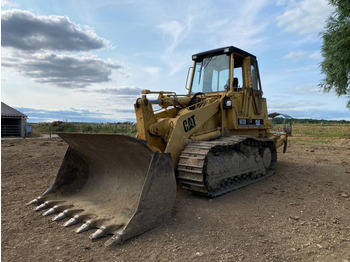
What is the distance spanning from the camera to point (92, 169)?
19.0 ft

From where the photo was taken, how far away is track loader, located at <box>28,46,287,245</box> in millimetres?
4156

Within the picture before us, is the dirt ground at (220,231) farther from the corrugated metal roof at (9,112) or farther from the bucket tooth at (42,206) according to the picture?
the corrugated metal roof at (9,112)

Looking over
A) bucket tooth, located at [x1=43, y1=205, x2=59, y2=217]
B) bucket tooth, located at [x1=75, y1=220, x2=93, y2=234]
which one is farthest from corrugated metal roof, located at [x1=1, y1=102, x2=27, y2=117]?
bucket tooth, located at [x1=75, y1=220, x2=93, y2=234]

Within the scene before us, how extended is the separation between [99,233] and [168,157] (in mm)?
1376

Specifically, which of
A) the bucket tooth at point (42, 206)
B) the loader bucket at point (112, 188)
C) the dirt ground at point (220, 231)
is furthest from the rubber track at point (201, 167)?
the bucket tooth at point (42, 206)

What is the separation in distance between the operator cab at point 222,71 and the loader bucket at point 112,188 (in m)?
3.06

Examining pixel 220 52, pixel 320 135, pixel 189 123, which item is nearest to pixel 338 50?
pixel 320 135

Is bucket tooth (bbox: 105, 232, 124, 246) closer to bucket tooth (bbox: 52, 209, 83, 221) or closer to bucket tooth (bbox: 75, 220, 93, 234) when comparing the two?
bucket tooth (bbox: 75, 220, 93, 234)

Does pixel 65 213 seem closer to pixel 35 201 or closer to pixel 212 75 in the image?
pixel 35 201

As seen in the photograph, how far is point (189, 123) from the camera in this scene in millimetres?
5789

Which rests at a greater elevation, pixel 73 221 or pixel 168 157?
pixel 168 157

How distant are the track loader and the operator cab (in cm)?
2

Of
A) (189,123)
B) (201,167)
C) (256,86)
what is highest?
(256,86)

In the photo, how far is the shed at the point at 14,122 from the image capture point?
2475cm
